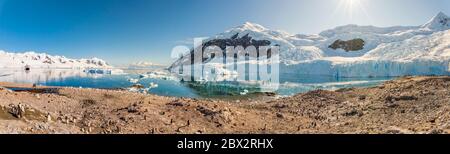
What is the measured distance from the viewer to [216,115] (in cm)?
1888

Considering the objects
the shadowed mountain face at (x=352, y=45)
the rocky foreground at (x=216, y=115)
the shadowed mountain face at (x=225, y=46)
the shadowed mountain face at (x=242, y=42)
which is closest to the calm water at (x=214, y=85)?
the rocky foreground at (x=216, y=115)

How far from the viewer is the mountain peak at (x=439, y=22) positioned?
152 meters

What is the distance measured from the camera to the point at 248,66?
464 feet

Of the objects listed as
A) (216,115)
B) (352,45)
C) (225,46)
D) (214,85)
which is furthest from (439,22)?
(216,115)

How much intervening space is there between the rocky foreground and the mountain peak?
151 meters

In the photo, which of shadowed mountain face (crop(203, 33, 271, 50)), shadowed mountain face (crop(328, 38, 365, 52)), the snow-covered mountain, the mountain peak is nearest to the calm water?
the snow-covered mountain

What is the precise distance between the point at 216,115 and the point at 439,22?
563 ft

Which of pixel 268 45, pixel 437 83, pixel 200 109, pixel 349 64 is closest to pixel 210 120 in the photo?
pixel 200 109

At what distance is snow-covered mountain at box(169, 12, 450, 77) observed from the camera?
96312mm

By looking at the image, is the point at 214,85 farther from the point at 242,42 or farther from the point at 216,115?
the point at 242,42
